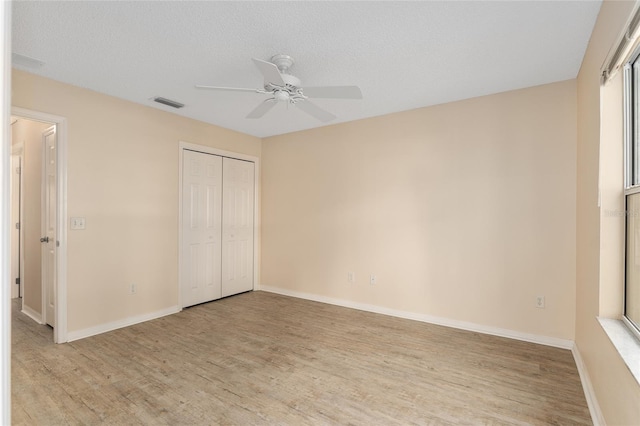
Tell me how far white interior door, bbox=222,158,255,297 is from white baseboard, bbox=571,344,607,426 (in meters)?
4.14

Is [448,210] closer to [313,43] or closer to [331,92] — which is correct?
[331,92]

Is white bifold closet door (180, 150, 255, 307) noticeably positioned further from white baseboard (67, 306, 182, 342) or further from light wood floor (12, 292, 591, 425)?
light wood floor (12, 292, 591, 425)

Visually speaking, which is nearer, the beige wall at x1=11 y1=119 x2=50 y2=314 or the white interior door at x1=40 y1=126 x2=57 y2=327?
the white interior door at x1=40 y1=126 x2=57 y2=327

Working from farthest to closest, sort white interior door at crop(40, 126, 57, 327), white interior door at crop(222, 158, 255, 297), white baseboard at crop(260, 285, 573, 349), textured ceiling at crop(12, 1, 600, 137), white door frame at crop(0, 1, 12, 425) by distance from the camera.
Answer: white interior door at crop(222, 158, 255, 297) < white interior door at crop(40, 126, 57, 327) < white baseboard at crop(260, 285, 573, 349) < textured ceiling at crop(12, 1, 600, 137) < white door frame at crop(0, 1, 12, 425)

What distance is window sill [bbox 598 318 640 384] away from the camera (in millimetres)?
1423

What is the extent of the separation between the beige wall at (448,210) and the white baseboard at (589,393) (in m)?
0.45

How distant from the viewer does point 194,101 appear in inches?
143

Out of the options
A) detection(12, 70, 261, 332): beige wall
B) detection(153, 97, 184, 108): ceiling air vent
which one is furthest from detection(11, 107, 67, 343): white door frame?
detection(153, 97, 184, 108): ceiling air vent

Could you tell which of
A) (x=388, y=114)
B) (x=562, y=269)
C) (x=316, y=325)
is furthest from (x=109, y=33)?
(x=562, y=269)

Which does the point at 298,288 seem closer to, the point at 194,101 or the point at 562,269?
the point at 194,101

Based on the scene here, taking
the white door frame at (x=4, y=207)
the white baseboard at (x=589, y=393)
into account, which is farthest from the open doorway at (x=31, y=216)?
the white baseboard at (x=589, y=393)

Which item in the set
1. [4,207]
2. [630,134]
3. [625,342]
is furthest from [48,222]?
[630,134]

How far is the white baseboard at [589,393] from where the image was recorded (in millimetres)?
1938

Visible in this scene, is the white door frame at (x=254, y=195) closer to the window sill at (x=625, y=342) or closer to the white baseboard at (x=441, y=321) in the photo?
the white baseboard at (x=441, y=321)
